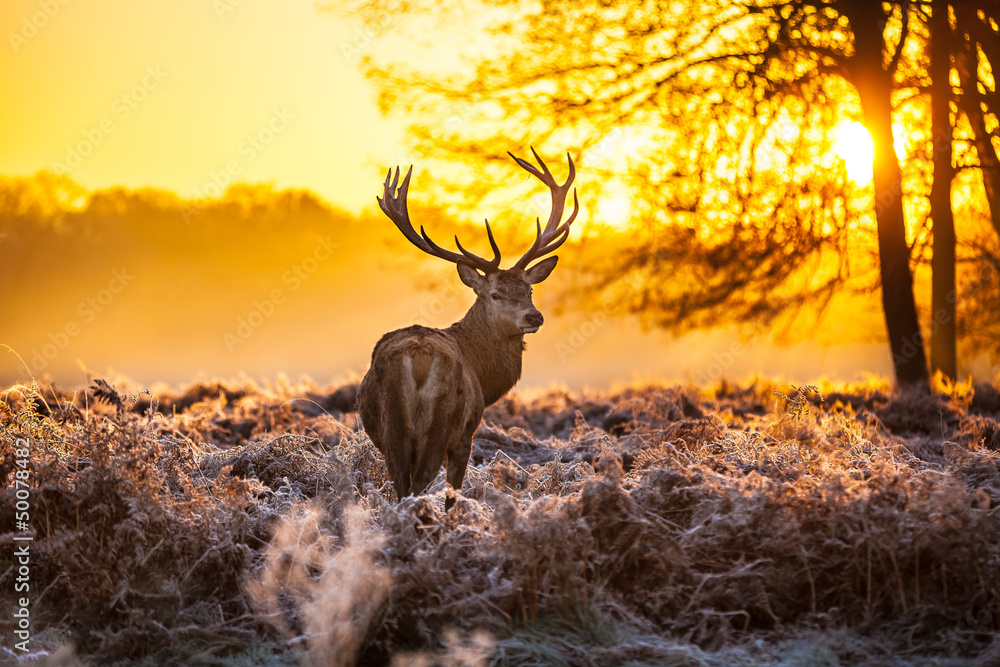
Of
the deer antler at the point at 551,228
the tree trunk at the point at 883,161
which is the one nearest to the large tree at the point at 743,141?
the tree trunk at the point at 883,161

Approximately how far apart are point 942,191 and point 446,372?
10.2 meters

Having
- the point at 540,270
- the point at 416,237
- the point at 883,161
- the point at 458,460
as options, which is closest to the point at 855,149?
the point at 883,161

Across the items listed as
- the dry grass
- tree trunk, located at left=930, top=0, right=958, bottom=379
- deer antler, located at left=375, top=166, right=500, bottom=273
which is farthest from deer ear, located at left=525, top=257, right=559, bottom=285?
tree trunk, located at left=930, top=0, right=958, bottom=379

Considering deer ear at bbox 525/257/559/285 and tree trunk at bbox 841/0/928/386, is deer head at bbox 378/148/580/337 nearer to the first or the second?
deer ear at bbox 525/257/559/285

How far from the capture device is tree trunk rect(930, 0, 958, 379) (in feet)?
44.6

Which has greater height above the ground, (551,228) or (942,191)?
(942,191)

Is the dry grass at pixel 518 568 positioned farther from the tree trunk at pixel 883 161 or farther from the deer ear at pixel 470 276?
the tree trunk at pixel 883 161

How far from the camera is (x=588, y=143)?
1471 cm

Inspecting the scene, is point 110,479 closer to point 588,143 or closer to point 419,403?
point 419,403

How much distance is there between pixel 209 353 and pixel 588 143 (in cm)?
6476

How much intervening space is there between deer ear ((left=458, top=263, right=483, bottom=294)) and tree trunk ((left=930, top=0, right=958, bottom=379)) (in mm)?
8897

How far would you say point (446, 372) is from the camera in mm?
6637

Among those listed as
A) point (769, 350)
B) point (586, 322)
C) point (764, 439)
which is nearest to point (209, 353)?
point (769, 350)

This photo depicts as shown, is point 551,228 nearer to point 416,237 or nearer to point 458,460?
point 416,237
